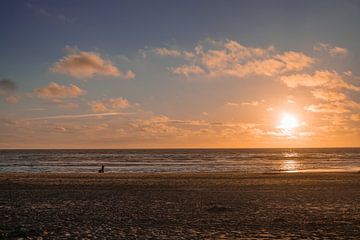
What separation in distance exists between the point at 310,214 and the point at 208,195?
7.76 metres

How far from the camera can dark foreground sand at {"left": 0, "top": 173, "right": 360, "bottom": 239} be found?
495 inches

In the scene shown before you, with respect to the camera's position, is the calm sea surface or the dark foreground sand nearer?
the dark foreground sand

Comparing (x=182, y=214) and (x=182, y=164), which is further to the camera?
(x=182, y=164)

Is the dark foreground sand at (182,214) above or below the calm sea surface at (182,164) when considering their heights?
above

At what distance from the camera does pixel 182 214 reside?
53.1ft

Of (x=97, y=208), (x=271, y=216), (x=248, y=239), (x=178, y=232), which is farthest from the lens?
(x=97, y=208)

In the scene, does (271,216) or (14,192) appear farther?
(14,192)

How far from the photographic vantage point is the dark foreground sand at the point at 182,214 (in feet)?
41.2

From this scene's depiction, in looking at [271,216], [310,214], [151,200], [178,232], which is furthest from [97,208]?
Result: [310,214]

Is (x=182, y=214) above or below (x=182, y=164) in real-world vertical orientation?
above

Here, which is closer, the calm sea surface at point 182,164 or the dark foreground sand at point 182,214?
the dark foreground sand at point 182,214

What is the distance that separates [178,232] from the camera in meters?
12.7

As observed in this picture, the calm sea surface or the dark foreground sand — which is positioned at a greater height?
the dark foreground sand

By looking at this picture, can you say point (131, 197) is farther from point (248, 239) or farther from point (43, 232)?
point (248, 239)
